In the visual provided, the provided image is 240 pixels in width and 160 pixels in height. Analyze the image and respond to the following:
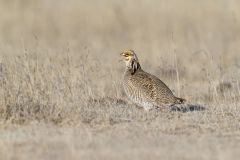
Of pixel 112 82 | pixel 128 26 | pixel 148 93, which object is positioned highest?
pixel 128 26

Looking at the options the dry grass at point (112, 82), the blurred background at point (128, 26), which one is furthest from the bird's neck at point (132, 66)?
the blurred background at point (128, 26)

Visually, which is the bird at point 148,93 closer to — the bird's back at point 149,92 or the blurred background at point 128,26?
the bird's back at point 149,92

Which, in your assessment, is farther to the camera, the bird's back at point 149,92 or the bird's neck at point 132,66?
the bird's neck at point 132,66

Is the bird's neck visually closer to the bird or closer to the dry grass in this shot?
the bird

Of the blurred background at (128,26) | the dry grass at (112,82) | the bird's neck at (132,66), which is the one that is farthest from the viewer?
the blurred background at (128,26)

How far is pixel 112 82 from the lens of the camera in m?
15.2

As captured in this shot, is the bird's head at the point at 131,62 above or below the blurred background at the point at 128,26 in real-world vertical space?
below

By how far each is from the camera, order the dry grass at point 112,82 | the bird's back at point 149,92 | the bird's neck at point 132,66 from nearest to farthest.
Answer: the dry grass at point 112,82 → the bird's back at point 149,92 → the bird's neck at point 132,66

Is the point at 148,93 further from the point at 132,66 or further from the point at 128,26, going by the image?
the point at 128,26

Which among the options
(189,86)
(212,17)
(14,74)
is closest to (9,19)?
(212,17)

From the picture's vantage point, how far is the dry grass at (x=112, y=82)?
10.0m

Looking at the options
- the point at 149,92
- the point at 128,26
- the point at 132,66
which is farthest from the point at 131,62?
the point at 128,26

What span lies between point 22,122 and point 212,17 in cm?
1223

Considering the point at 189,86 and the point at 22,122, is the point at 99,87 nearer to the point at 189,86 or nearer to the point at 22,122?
the point at 189,86
